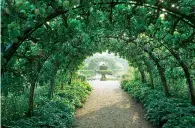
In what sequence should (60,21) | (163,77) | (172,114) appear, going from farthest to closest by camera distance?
1. (163,77)
2. (172,114)
3. (60,21)

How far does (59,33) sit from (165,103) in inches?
269

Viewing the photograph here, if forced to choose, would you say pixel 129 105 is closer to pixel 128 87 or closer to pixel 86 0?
pixel 128 87

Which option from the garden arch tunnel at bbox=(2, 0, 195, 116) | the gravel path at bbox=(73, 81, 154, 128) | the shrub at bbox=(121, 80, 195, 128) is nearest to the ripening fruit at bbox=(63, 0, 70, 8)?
the garden arch tunnel at bbox=(2, 0, 195, 116)

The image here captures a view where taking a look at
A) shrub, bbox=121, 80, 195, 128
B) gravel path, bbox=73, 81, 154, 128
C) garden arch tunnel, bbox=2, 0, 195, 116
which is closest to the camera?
garden arch tunnel, bbox=2, 0, 195, 116

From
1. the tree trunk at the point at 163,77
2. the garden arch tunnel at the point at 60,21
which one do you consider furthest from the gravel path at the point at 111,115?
the garden arch tunnel at the point at 60,21

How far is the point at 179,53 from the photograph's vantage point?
11164 millimetres

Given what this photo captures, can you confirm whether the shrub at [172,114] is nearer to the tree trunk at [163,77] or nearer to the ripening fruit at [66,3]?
the tree trunk at [163,77]

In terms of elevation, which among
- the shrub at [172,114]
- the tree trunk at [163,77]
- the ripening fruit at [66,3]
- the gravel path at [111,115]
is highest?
the ripening fruit at [66,3]

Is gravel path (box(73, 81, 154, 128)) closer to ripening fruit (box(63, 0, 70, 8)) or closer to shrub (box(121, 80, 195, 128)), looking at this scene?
shrub (box(121, 80, 195, 128))

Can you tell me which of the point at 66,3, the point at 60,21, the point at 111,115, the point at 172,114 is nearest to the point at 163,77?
the point at 111,115

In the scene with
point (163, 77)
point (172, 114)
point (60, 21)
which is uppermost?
point (60, 21)

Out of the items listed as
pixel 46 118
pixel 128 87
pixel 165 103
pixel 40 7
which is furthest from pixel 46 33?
pixel 128 87

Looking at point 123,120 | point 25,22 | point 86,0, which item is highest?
point 86,0

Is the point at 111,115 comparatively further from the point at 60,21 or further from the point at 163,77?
the point at 60,21
